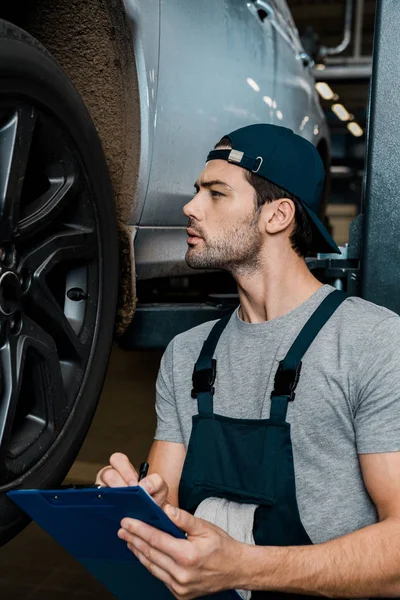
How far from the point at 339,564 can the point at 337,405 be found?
0.94 ft

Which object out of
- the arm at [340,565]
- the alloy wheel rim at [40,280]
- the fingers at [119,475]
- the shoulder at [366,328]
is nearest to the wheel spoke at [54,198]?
the alloy wheel rim at [40,280]

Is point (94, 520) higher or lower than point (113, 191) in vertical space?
lower

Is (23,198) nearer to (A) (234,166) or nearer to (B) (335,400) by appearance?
(A) (234,166)

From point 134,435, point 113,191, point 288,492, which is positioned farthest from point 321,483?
point 134,435

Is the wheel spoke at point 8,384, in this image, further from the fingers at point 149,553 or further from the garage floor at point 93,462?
the garage floor at point 93,462

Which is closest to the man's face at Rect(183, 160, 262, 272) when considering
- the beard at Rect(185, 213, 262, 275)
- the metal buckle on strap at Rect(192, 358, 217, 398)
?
the beard at Rect(185, 213, 262, 275)

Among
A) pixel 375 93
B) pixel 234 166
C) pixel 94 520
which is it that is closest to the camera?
pixel 94 520

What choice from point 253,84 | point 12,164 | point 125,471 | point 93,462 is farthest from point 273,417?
point 93,462

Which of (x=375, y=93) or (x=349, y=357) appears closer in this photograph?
(x=349, y=357)

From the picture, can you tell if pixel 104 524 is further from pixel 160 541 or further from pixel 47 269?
pixel 47 269

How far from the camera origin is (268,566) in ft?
4.14

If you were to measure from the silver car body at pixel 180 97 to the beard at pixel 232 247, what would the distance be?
0.27m

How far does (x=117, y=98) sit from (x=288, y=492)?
95 cm

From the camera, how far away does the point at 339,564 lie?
4.22ft
